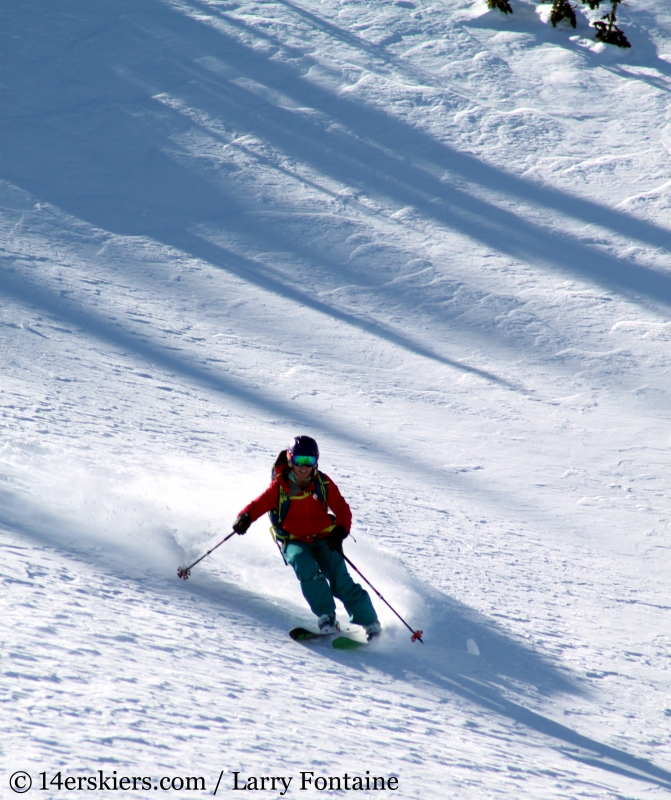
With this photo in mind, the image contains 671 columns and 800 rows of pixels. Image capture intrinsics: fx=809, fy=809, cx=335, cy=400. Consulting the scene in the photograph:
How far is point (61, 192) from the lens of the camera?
14.4 m

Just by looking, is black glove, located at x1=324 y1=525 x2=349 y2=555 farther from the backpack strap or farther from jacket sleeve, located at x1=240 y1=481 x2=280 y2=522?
jacket sleeve, located at x1=240 y1=481 x2=280 y2=522

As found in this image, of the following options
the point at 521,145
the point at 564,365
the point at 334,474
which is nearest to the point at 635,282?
the point at 564,365

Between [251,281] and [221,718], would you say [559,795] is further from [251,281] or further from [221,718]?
[251,281]

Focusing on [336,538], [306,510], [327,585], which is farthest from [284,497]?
[327,585]

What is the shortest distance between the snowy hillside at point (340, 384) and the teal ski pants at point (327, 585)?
9.4 inches

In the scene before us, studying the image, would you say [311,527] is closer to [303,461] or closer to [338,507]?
[338,507]

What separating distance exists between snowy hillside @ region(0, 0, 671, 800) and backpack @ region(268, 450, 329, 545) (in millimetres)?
535

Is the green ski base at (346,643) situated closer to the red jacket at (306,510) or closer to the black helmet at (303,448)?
the red jacket at (306,510)

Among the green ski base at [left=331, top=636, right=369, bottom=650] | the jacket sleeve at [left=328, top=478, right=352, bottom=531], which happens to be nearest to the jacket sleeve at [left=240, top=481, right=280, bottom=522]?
the jacket sleeve at [left=328, top=478, right=352, bottom=531]

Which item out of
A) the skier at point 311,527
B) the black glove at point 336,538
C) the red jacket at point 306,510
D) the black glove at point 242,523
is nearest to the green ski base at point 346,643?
the skier at point 311,527

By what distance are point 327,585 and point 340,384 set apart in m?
5.29

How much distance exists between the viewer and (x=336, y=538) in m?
5.10

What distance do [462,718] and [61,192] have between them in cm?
1276

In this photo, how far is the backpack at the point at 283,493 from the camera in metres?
5.12
